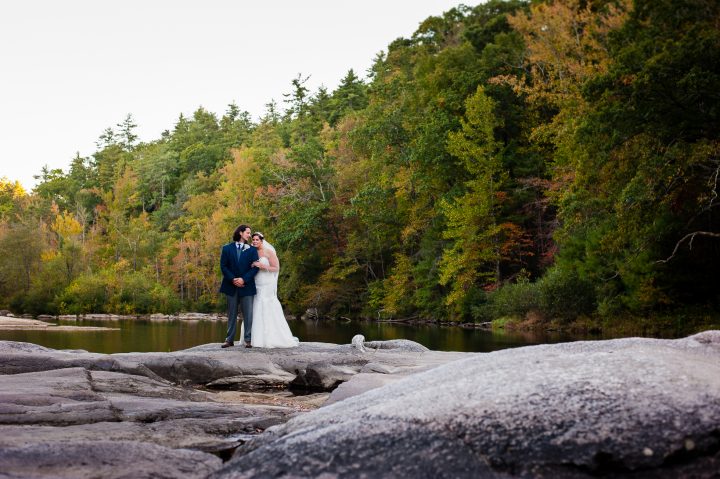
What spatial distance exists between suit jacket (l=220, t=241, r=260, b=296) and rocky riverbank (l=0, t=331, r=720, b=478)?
532 centimetres

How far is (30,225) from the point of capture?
206ft

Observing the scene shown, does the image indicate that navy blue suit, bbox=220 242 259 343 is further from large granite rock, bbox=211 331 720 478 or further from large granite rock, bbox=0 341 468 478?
large granite rock, bbox=211 331 720 478

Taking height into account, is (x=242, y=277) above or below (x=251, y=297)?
above

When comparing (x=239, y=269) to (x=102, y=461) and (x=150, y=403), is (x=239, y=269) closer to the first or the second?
(x=150, y=403)

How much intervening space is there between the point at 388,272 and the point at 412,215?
5.31 m

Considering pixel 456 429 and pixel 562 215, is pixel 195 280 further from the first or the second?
pixel 456 429

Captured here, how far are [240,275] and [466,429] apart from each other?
8.06 metres

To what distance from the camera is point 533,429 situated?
361 cm

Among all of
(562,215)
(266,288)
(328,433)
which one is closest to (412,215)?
(562,215)

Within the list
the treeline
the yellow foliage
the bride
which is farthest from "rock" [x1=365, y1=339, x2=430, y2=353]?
the yellow foliage

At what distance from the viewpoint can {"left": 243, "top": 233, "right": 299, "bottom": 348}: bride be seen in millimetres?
11297

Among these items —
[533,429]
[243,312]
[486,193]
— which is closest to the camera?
[533,429]

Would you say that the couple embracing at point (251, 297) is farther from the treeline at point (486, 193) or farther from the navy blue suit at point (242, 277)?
the treeline at point (486, 193)

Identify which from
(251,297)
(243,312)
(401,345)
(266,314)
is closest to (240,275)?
(251,297)
